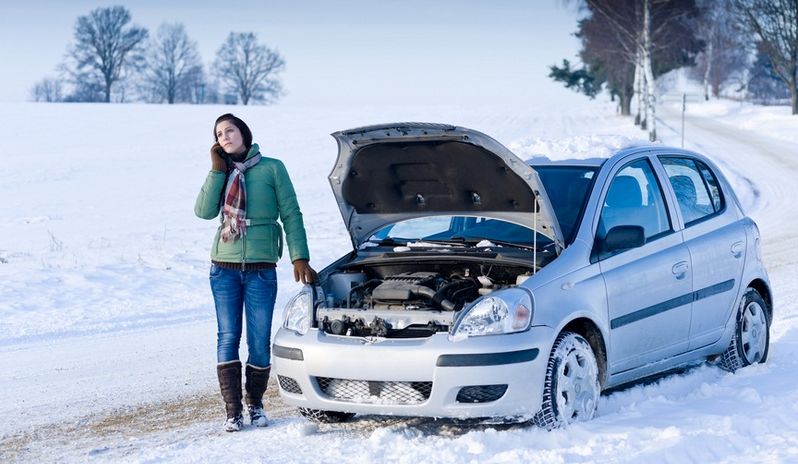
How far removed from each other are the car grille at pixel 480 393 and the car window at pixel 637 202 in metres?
1.48

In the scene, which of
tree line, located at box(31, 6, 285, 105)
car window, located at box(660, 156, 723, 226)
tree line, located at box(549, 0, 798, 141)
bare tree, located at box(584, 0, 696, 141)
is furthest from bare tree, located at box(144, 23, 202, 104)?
car window, located at box(660, 156, 723, 226)

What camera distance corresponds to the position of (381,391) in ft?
19.3

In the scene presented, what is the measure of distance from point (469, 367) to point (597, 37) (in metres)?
50.3

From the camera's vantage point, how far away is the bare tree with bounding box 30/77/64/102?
102 metres

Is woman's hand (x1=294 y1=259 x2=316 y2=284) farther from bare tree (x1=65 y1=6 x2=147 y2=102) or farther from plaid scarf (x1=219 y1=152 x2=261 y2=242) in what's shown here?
bare tree (x1=65 y1=6 x2=147 y2=102)

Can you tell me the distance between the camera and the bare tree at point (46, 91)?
333ft

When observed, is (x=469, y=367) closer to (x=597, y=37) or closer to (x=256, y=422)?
(x=256, y=422)

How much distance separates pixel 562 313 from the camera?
19.6ft

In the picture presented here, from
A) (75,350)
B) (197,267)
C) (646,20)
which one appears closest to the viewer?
(75,350)

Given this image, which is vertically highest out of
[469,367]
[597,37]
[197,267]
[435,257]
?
[597,37]

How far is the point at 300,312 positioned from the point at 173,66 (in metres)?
97.9

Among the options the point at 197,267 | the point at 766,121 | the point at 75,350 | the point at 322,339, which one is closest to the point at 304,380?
the point at 322,339

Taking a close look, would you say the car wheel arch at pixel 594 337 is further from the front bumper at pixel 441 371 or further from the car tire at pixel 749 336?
the car tire at pixel 749 336

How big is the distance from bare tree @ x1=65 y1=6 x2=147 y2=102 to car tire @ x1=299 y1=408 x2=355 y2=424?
87861 mm
